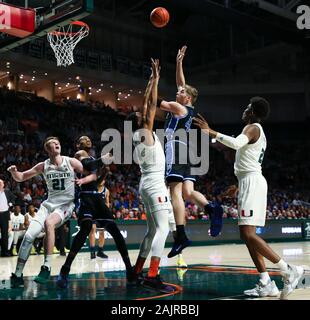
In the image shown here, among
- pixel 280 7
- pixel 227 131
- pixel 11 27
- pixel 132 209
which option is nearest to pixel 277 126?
pixel 227 131

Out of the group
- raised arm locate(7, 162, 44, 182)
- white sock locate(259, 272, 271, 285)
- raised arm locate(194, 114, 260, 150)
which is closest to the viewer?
raised arm locate(194, 114, 260, 150)

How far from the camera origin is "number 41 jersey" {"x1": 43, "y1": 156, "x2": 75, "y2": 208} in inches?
286

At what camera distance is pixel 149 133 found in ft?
20.9

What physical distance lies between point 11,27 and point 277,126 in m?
27.3

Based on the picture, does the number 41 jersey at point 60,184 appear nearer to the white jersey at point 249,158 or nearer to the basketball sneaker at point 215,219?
the basketball sneaker at point 215,219

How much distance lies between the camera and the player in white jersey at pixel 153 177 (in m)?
6.25

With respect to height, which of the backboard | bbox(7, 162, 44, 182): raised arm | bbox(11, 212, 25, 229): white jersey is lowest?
bbox(11, 212, 25, 229): white jersey

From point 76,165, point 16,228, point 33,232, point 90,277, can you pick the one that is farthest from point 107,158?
point 16,228

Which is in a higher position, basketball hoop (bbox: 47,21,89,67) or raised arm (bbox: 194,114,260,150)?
basketball hoop (bbox: 47,21,89,67)

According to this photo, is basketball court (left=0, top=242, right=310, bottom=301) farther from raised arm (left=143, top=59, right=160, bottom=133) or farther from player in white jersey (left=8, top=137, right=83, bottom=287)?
raised arm (left=143, top=59, right=160, bottom=133)

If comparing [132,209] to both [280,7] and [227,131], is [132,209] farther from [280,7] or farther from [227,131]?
[227,131]

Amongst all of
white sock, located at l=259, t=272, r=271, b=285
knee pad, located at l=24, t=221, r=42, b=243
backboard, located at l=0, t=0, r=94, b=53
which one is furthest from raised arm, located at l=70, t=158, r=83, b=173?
backboard, located at l=0, t=0, r=94, b=53

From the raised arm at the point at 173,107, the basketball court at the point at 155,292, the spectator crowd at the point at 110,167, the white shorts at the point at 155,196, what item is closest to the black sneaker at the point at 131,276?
the basketball court at the point at 155,292

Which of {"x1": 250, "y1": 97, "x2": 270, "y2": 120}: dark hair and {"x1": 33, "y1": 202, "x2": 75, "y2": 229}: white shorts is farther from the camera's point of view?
{"x1": 33, "y1": 202, "x2": 75, "y2": 229}: white shorts
